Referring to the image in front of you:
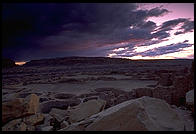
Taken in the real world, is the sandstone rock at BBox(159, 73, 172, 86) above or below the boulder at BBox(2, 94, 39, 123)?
above

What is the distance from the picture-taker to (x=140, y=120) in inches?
108

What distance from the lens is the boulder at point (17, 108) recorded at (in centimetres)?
372

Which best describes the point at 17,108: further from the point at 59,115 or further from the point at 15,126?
Result: the point at 59,115

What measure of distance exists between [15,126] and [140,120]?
2.30 meters

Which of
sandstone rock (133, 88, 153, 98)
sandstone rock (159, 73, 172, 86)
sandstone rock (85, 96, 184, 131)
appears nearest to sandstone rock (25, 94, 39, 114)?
sandstone rock (85, 96, 184, 131)

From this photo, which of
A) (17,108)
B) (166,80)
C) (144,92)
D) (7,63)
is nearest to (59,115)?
(17,108)

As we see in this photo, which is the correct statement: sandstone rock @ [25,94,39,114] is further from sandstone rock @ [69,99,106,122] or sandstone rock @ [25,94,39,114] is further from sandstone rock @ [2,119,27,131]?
sandstone rock @ [69,99,106,122]

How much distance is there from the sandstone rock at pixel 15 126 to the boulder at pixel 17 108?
0.13m

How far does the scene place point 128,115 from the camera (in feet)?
9.55

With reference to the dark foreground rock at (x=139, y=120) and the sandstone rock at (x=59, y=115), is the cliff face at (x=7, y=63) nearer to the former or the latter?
the sandstone rock at (x=59, y=115)

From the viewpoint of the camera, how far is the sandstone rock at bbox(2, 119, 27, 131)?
Result: 351 centimetres

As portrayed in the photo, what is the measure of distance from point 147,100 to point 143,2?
65.1 inches

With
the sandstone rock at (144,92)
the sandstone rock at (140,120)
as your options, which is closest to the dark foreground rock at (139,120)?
the sandstone rock at (140,120)

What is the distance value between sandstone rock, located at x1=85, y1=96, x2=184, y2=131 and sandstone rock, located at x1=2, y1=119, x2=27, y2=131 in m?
1.38
